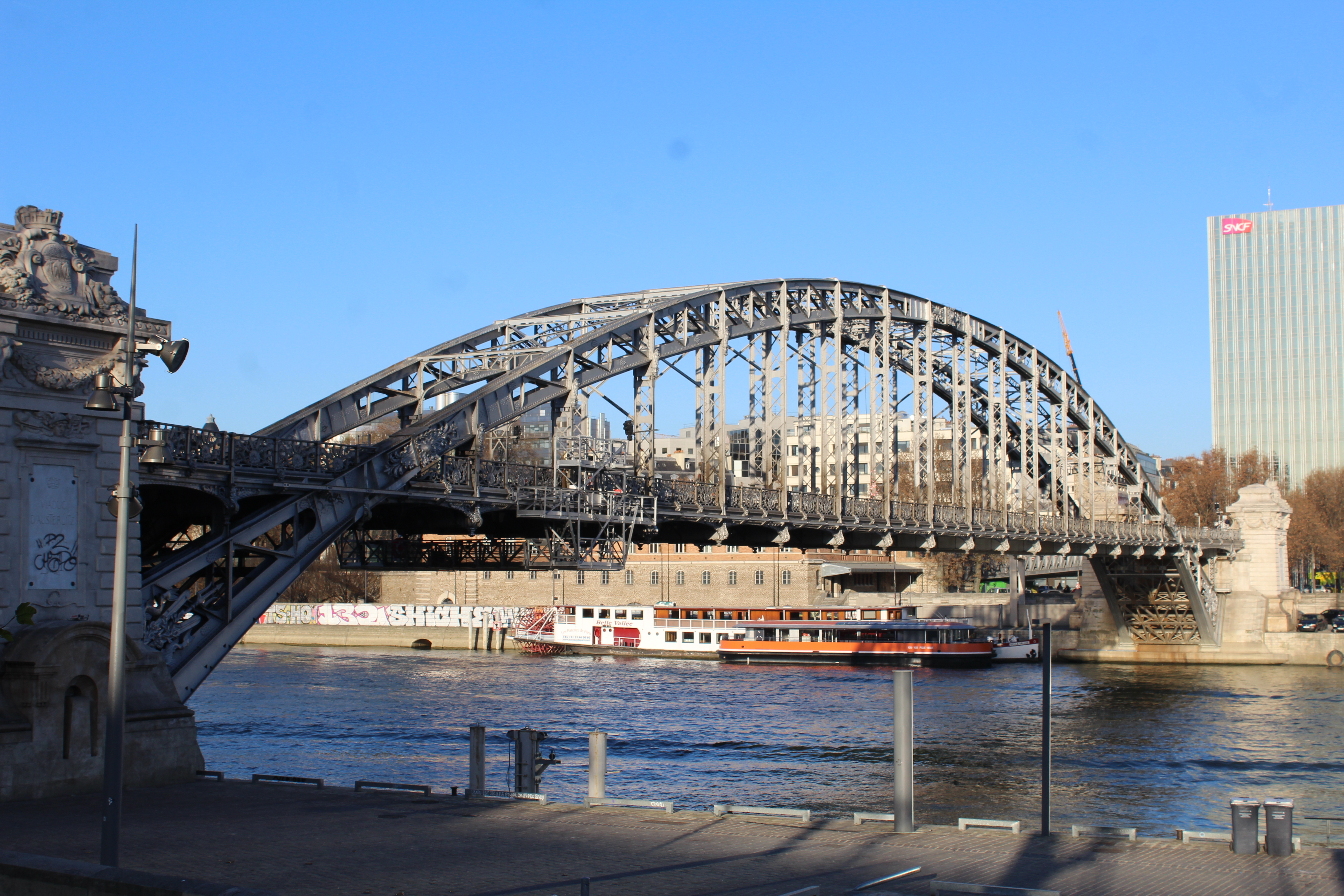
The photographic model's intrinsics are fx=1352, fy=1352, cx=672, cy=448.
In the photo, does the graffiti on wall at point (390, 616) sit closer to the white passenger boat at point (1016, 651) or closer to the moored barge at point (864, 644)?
the moored barge at point (864, 644)

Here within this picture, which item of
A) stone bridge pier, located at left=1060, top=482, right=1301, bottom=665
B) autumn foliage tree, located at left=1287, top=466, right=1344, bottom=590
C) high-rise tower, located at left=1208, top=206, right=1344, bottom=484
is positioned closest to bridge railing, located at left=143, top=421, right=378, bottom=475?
stone bridge pier, located at left=1060, top=482, right=1301, bottom=665

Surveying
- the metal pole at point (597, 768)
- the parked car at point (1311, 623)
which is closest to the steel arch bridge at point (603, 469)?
the metal pole at point (597, 768)

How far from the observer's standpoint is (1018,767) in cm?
3616

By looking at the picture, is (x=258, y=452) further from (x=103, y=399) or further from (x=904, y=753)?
(x=904, y=753)

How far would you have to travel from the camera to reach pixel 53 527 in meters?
20.3

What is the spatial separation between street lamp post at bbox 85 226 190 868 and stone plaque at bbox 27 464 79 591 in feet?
17.8

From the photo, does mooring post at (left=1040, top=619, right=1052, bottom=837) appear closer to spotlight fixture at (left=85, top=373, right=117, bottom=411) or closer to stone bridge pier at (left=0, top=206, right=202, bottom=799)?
spotlight fixture at (left=85, top=373, right=117, bottom=411)

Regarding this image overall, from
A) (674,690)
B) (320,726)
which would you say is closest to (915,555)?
(674,690)

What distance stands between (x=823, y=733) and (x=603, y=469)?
46.6 feet

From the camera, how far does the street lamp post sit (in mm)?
13336

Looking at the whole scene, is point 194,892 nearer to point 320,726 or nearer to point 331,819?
point 331,819

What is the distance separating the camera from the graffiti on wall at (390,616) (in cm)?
9012

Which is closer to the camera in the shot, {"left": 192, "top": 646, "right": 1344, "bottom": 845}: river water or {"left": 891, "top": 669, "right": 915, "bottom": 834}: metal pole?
{"left": 891, "top": 669, "right": 915, "bottom": 834}: metal pole

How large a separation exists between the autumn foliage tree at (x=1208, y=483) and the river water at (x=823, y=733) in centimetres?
3806
